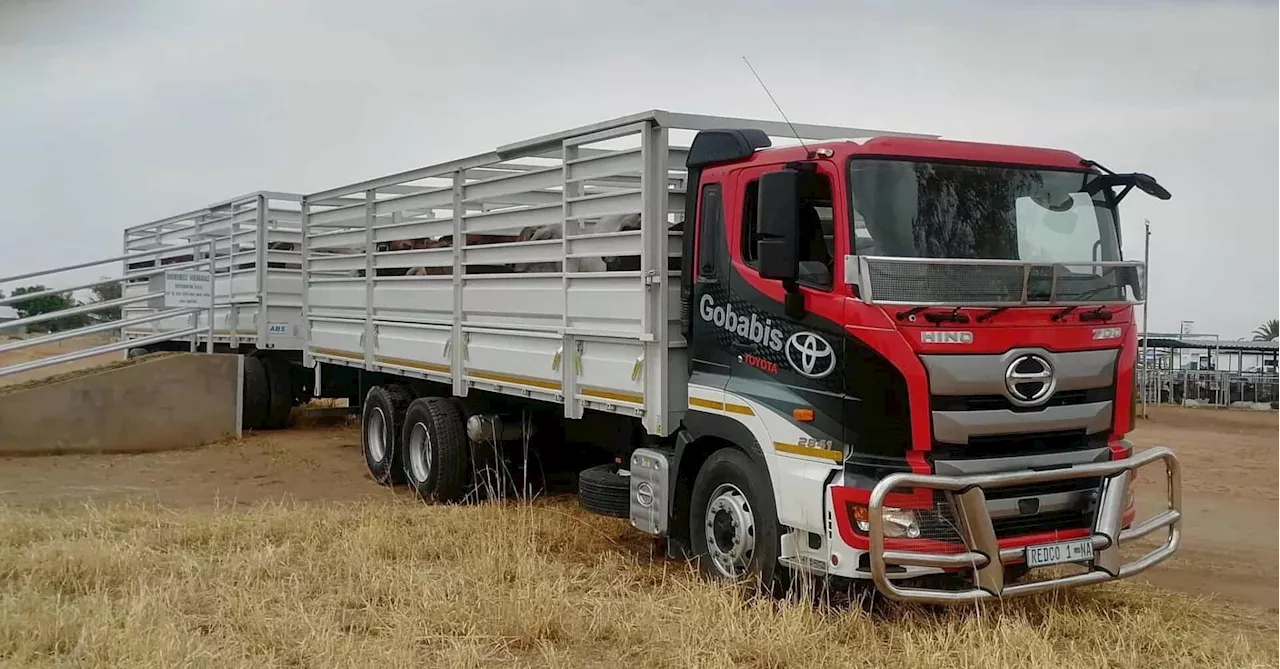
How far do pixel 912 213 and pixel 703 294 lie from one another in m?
1.47

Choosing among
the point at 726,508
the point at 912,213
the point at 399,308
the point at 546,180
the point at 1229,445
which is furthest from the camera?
the point at 1229,445

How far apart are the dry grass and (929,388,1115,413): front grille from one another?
3.58 ft

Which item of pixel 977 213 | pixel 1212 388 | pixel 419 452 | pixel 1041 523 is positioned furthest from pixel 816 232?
pixel 1212 388

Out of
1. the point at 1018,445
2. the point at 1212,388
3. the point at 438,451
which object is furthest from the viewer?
the point at 1212,388

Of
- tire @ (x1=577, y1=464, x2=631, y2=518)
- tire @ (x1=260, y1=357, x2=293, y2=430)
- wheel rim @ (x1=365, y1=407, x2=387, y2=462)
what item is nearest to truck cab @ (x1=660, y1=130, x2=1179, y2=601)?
tire @ (x1=577, y1=464, x2=631, y2=518)

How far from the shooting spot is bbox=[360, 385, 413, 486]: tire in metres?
10.7

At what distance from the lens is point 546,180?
815 cm

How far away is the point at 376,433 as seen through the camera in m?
11.2

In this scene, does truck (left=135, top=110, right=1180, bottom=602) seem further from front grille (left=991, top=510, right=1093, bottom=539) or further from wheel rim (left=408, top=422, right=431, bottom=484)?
wheel rim (left=408, top=422, right=431, bottom=484)

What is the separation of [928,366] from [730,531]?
5.49 feet

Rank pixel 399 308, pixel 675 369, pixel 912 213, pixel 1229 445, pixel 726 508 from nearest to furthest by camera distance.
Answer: pixel 912 213 < pixel 726 508 < pixel 675 369 < pixel 399 308 < pixel 1229 445

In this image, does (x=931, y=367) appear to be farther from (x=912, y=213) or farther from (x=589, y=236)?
(x=589, y=236)

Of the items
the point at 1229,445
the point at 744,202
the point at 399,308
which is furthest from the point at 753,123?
the point at 1229,445

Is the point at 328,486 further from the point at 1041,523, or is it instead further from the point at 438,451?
the point at 1041,523
